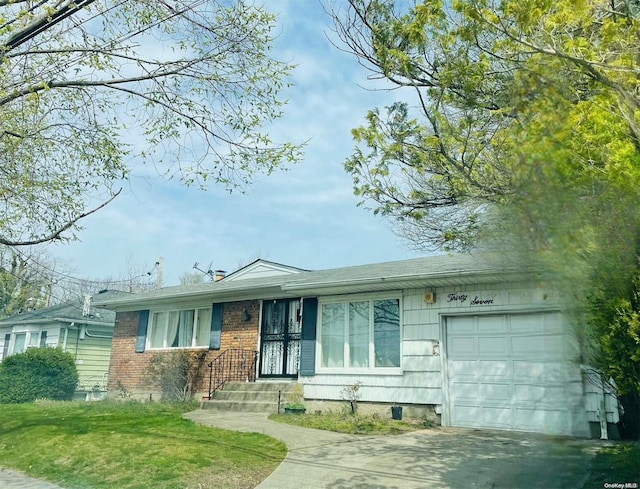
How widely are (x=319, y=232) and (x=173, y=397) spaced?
19.9 feet

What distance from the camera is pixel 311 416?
1088 centimetres

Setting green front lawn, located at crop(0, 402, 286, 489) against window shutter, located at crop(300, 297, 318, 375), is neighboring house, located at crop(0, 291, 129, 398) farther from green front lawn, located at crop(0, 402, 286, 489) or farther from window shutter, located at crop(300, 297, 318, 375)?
window shutter, located at crop(300, 297, 318, 375)

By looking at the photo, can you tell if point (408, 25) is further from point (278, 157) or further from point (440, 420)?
point (440, 420)

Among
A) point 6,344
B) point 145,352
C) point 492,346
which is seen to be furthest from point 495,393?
point 6,344

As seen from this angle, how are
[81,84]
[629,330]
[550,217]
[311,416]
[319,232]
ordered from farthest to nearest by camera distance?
[319,232] → [311,416] → [81,84] → [629,330] → [550,217]

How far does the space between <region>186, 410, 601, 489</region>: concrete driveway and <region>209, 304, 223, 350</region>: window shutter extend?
5500 mm

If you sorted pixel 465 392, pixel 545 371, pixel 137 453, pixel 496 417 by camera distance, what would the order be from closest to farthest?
pixel 545 371, pixel 137 453, pixel 496 417, pixel 465 392

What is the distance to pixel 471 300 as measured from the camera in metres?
9.95

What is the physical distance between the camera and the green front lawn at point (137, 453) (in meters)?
6.09

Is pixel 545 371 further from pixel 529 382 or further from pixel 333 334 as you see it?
pixel 333 334

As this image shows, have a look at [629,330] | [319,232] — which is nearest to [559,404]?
[629,330]

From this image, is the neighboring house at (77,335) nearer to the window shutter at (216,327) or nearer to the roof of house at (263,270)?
the roof of house at (263,270)

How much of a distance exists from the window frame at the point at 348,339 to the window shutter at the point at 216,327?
3341mm

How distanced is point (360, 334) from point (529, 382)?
784cm
